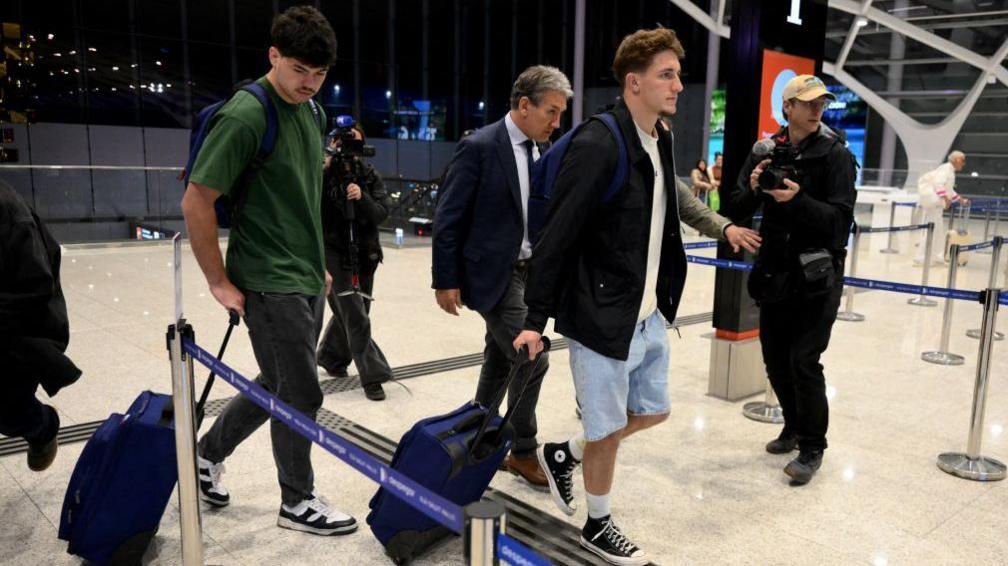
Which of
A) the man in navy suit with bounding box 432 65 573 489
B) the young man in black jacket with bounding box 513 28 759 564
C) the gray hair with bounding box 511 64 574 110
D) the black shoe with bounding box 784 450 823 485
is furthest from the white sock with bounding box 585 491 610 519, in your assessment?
the gray hair with bounding box 511 64 574 110

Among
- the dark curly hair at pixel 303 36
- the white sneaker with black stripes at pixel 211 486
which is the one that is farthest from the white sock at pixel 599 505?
the dark curly hair at pixel 303 36

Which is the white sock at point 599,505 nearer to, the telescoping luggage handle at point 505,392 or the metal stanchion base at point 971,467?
the telescoping luggage handle at point 505,392

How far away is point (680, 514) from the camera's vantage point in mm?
3178

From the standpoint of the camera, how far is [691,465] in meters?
3.71

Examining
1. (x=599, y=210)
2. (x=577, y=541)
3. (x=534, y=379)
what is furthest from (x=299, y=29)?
(x=577, y=541)

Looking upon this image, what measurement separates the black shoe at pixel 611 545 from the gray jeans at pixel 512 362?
0.70m

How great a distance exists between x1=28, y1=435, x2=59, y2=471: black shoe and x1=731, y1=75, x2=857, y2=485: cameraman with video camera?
2.97 m

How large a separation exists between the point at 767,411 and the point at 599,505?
6.79ft

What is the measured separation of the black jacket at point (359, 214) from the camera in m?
4.50

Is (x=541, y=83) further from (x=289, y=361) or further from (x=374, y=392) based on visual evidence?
(x=374, y=392)

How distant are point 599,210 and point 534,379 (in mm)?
1085

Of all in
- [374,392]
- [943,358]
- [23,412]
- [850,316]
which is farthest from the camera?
[850,316]

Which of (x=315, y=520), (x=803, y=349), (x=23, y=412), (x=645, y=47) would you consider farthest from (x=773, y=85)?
(x=23, y=412)

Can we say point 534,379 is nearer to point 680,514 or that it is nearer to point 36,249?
point 680,514
